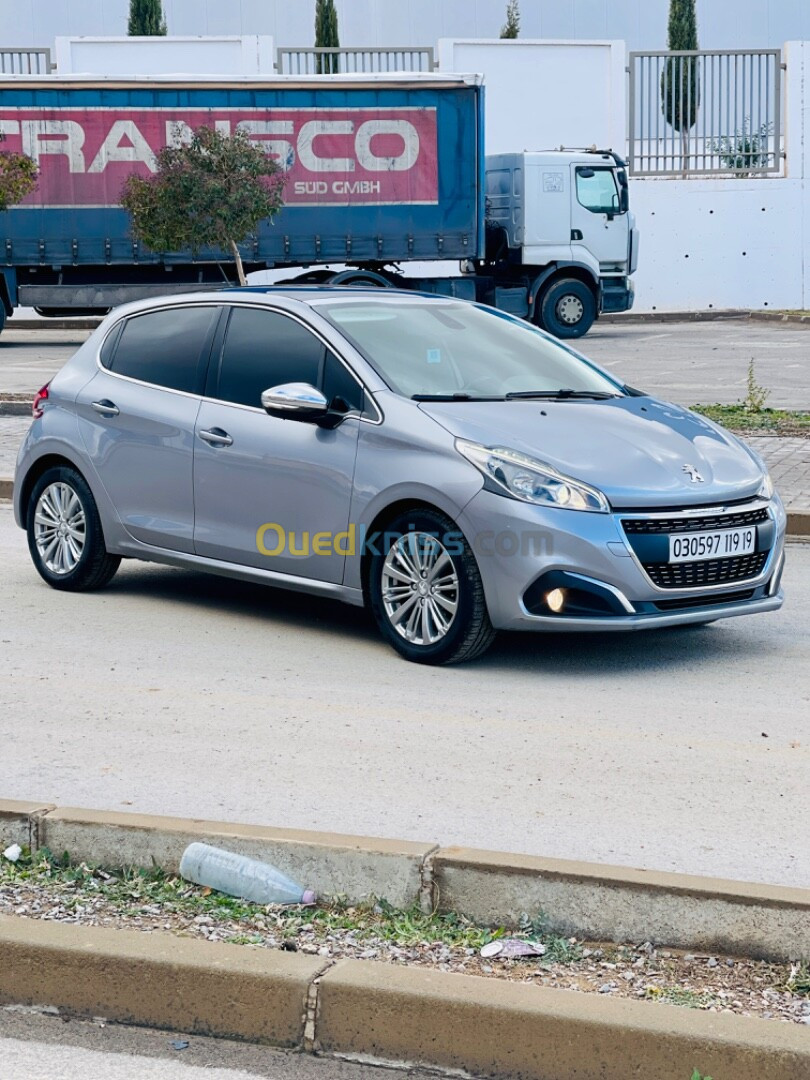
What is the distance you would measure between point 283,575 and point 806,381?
1397 cm

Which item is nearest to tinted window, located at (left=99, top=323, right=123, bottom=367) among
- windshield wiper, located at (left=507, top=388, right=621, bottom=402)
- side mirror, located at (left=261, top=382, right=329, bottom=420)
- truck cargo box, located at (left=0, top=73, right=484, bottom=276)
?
side mirror, located at (left=261, top=382, right=329, bottom=420)

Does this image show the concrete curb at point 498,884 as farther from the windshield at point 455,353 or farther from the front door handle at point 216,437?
the front door handle at point 216,437

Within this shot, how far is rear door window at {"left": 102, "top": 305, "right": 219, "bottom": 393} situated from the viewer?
8.13 metres

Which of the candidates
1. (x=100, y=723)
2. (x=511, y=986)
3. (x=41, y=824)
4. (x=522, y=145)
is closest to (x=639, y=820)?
(x=511, y=986)

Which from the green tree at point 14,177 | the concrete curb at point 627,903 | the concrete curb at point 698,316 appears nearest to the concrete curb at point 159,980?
the concrete curb at point 627,903

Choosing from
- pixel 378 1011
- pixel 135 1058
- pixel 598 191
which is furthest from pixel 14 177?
pixel 378 1011

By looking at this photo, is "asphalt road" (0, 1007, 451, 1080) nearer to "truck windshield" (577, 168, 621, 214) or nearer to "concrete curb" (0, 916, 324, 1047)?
"concrete curb" (0, 916, 324, 1047)

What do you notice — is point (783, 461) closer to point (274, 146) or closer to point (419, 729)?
point (419, 729)

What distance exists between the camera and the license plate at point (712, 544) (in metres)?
6.76

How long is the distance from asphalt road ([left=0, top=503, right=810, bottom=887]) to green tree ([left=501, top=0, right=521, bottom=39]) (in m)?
38.3

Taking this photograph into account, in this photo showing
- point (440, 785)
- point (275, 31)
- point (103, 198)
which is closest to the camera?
point (440, 785)

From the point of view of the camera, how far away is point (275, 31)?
45031 mm

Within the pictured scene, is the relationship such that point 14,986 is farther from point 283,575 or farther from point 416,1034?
point 283,575

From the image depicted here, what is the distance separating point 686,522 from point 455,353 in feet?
5.03
